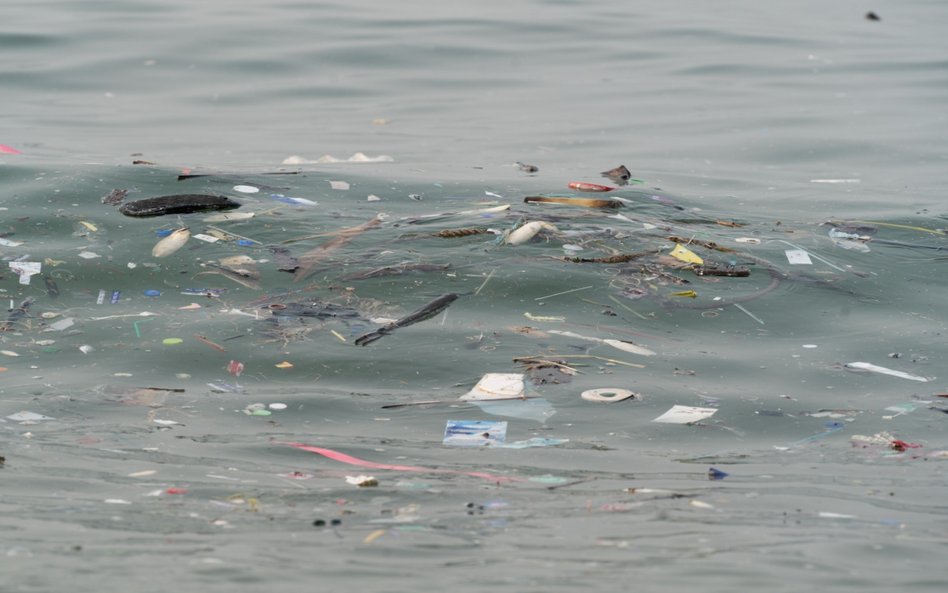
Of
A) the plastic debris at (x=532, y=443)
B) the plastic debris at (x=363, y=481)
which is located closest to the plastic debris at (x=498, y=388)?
the plastic debris at (x=532, y=443)

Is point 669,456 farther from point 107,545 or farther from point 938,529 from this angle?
point 107,545

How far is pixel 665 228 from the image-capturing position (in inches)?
184

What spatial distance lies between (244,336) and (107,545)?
1.61 meters

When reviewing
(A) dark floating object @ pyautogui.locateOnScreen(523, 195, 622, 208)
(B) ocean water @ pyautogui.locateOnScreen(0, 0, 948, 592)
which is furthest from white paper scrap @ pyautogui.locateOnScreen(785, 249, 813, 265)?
(A) dark floating object @ pyautogui.locateOnScreen(523, 195, 622, 208)

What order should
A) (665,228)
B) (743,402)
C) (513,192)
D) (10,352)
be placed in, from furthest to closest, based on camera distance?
(513,192), (665,228), (10,352), (743,402)

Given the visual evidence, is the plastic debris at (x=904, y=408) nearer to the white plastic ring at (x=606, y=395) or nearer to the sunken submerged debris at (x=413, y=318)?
the white plastic ring at (x=606, y=395)

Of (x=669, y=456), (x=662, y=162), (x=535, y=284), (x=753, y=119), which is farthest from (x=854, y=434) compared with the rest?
(x=753, y=119)

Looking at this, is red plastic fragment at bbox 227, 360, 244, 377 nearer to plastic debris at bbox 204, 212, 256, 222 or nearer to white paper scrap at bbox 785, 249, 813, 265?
plastic debris at bbox 204, 212, 256, 222

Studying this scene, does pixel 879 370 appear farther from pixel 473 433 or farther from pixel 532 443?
pixel 473 433

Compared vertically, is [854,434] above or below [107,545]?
below

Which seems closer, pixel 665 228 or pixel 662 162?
→ pixel 665 228

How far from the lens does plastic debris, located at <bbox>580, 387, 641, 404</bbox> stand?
3.29 metres

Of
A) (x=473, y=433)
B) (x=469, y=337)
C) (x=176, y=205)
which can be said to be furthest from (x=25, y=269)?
(x=473, y=433)

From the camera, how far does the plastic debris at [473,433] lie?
3.00 metres
